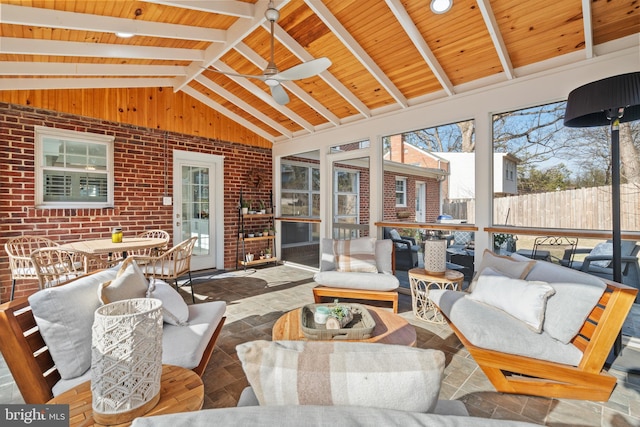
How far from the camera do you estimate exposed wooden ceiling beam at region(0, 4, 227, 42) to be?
2.63 meters

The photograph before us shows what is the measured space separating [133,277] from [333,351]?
1.66m

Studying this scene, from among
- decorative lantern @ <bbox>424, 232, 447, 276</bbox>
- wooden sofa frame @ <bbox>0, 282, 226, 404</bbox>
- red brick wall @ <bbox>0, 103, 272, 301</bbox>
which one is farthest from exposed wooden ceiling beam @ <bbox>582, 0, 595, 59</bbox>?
red brick wall @ <bbox>0, 103, 272, 301</bbox>

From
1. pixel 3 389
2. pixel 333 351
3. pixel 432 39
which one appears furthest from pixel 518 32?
pixel 3 389

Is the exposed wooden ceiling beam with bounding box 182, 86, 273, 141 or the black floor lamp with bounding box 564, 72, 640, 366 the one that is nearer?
the black floor lamp with bounding box 564, 72, 640, 366

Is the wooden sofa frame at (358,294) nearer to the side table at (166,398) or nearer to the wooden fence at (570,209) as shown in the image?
the wooden fence at (570,209)

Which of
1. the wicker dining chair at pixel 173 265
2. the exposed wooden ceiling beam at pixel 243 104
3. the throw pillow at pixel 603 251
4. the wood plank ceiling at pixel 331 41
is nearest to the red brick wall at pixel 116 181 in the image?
the wood plank ceiling at pixel 331 41

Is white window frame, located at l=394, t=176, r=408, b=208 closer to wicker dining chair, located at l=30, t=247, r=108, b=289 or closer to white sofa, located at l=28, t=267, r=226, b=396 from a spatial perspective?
white sofa, located at l=28, t=267, r=226, b=396

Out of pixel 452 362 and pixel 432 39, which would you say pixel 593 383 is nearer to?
pixel 452 362

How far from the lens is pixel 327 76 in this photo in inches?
160

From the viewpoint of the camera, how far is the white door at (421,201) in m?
4.25

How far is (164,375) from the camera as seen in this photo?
52.5 inches

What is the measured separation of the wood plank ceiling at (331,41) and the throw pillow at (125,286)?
7.69 feet

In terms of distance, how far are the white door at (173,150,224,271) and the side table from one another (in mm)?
4341

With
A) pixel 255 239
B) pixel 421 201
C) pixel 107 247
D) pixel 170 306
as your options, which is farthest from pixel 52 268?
pixel 421 201
